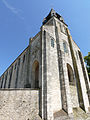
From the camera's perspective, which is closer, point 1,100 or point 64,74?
point 1,100

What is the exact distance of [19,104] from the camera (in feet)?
18.4

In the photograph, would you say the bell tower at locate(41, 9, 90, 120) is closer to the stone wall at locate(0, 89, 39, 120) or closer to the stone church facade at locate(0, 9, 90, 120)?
the stone church facade at locate(0, 9, 90, 120)

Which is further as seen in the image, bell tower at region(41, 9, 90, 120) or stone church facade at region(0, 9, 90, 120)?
bell tower at region(41, 9, 90, 120)

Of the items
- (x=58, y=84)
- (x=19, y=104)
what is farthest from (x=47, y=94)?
(x=19, y=104)

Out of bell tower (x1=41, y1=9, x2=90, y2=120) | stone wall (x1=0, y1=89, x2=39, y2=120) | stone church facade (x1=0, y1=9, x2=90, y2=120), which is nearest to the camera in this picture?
stone wall (x1=0, y1=89, x2=39, y2=120)

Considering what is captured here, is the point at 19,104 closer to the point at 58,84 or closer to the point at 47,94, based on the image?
the point at 47,94

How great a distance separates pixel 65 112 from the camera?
6836mm

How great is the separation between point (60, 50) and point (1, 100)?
8.18 meters

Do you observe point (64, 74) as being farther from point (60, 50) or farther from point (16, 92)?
point (16, 92)

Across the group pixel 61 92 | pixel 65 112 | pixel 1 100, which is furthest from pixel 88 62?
pixel 1 100

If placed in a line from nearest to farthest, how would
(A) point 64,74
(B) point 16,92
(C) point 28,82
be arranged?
(B) point 16,92 → (A) point 64,74 → (C) point 28,82

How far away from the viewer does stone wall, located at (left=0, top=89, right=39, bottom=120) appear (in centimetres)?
496

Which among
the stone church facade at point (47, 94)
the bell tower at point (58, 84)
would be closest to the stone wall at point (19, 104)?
the stone church facade at point (47, 94)

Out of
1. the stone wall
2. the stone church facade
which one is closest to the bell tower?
the stone church facade
